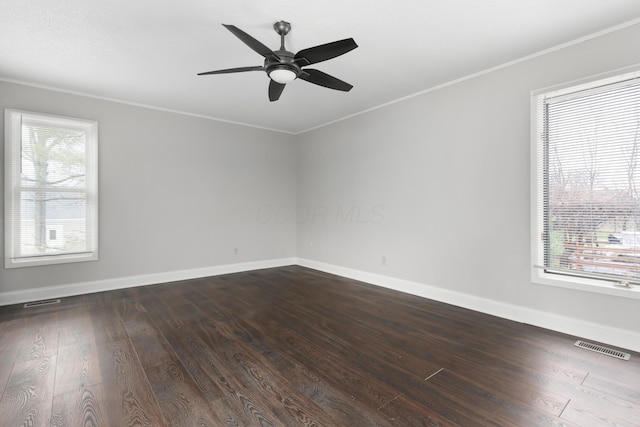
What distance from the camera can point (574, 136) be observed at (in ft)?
9.38

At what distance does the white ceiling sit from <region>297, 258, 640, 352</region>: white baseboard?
254 cm

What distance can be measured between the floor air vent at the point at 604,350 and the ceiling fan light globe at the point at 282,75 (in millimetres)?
3294

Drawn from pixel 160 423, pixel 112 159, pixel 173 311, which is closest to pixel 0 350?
pixel 173 311

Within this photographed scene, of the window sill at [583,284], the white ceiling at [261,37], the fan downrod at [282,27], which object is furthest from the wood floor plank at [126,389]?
the window sill at [583,284]

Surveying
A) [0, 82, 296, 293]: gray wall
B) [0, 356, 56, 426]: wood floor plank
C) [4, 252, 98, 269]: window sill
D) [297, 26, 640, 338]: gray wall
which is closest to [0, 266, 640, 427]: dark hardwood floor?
[0, 356, 56, 426]: wood floor plank

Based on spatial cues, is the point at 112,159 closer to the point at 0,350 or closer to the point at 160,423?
the point at 0,350

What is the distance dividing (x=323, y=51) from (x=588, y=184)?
2618 millimetres

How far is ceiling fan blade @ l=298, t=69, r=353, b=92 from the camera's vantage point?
2631mm

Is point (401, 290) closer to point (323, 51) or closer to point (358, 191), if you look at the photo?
point (358, 191)

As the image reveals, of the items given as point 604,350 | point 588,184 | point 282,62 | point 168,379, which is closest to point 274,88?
point 282,62

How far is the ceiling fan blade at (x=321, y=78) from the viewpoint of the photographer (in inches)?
104

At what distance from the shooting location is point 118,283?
4430mm

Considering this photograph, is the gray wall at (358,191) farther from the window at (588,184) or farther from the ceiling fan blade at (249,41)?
the ceiling fan blade at (249,41)

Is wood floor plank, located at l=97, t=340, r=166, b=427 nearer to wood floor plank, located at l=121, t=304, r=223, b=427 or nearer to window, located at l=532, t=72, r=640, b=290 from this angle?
wood floor plank, located at l=121, t=304, r=223, b=427
